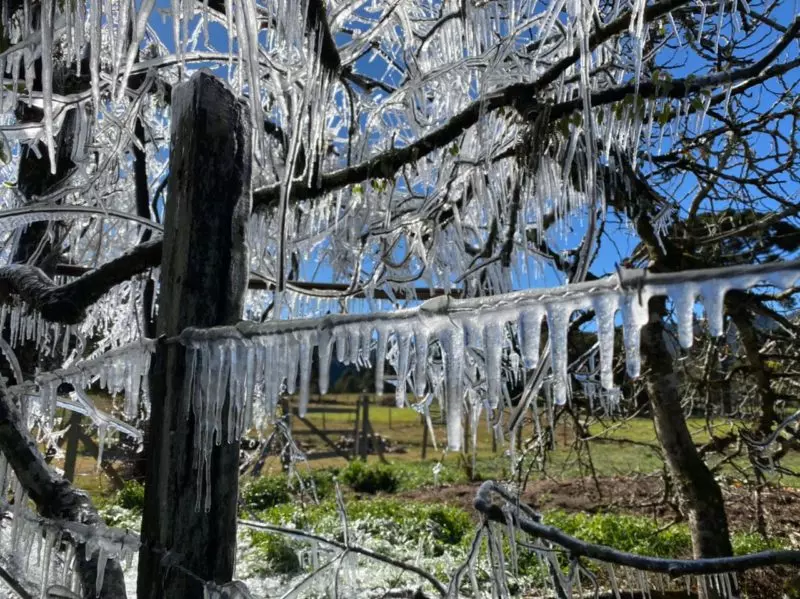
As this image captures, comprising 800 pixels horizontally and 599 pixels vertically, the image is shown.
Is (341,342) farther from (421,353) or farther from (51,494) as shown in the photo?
(51,494)

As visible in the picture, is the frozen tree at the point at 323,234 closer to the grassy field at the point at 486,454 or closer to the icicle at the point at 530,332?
the icicle at the point at 530,332

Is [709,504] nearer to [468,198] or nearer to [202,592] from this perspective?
[468,198]

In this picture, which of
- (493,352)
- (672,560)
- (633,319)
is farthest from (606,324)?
(672,560)

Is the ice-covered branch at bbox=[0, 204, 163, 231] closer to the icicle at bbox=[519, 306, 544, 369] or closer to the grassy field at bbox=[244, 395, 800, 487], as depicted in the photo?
the icicle at bbox=[519, 306, 544, 369]

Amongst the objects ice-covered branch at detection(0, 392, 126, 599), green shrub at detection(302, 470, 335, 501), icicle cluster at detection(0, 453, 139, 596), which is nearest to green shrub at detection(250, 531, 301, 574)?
green shrub at detection(302, 470, 335, 501)

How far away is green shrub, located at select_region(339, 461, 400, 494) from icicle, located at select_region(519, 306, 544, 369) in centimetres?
840

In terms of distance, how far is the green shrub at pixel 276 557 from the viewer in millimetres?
4723

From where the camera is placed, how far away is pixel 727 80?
72.0 inches

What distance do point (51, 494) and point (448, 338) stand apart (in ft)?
3.10

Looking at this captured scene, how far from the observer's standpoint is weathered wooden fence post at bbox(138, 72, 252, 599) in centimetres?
95

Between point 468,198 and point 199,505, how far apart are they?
1.95 meters

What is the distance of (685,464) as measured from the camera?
110 inches

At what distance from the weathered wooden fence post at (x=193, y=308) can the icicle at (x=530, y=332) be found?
58 cm

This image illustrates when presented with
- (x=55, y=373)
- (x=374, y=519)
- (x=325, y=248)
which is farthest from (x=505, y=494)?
(x=374, y=519)
